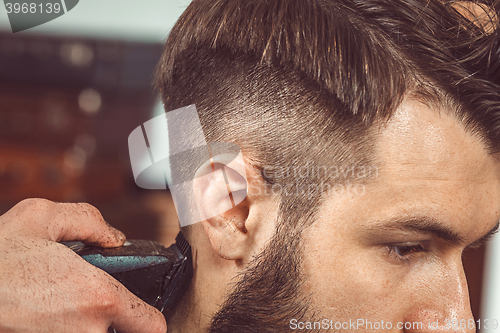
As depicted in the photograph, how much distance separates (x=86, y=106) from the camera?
957 mm

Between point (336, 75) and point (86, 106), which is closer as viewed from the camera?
point (336, 75)

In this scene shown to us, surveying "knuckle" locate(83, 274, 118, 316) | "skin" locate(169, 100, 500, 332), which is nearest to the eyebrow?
"skin" locate(169, 100, 500, 332)

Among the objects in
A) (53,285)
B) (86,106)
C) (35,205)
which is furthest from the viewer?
(86,106)

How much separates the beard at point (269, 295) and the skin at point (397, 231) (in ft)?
0.05

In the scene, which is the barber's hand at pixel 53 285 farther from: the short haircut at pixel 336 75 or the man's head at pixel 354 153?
the short haircut at pixel 336 75

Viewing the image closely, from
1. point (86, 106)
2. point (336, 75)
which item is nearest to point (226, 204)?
point (336, 75)

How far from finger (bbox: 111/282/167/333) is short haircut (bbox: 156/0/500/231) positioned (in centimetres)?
27

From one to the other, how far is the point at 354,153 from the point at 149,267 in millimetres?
390

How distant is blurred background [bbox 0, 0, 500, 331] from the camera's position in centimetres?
87

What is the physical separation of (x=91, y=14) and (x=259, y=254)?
0.65 m

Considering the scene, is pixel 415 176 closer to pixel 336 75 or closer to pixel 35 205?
pixel 336 75

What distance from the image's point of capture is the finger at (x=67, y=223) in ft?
1.96

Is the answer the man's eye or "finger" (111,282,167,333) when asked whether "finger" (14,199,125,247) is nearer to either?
"finger" (111,282,167,333)

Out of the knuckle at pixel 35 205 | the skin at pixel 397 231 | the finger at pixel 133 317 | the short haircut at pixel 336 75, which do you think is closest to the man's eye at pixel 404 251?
the skin at pixel 397 231
